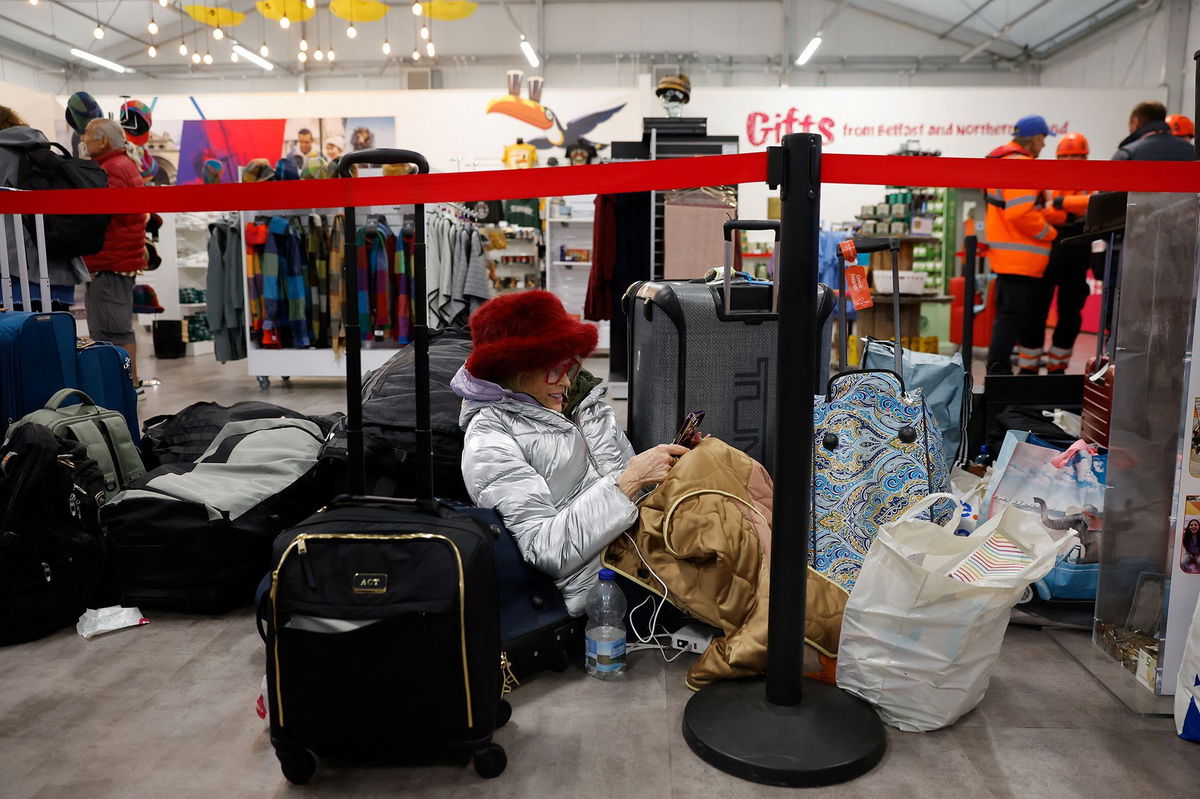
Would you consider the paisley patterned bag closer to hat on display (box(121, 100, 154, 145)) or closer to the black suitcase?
the black suitcase

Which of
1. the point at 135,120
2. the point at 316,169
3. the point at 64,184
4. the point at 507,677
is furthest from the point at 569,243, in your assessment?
the point at 507,677

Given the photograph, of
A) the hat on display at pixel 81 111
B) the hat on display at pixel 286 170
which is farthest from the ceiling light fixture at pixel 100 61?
the hat on display at pixel 81 111

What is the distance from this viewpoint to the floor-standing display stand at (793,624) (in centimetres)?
160

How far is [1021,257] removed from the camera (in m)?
5.00

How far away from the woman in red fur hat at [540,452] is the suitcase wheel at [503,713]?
0.32m

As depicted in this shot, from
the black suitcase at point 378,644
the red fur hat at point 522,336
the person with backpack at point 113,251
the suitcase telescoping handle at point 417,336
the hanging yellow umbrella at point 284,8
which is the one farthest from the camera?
the hanging yellow umbrella at point 284,8

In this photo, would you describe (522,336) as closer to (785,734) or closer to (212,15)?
(785,734)

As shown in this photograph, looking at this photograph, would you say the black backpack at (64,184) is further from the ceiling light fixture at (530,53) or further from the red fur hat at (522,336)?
the ceiling light fixture at (530,53)

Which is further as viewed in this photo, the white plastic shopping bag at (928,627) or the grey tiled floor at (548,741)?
the white plastic shopping bag at (928,627)

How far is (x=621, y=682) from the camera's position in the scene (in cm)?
201

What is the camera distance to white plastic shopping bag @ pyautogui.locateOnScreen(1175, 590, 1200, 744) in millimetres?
1695

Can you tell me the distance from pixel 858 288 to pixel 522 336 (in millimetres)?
951

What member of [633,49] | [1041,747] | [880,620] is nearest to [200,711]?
Answer: [880,620]

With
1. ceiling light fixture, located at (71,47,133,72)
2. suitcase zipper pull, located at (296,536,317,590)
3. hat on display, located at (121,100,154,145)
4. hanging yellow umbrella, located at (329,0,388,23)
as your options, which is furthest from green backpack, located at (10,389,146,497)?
ceiling light fixture, located at (71,47,133,72)
